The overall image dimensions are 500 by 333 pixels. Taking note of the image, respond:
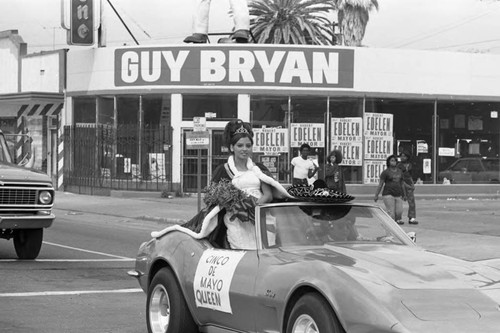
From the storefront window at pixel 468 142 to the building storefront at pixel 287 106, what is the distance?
0.16 feet

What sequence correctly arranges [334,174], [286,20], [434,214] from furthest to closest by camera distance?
[286,20] → [434,214] → [334,174]

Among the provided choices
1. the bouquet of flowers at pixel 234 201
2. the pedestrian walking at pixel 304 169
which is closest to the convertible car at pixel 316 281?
the bouquet of flowers at pixel 234 201

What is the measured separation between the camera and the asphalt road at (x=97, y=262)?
9.12 m

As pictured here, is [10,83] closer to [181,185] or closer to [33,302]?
[181,185]

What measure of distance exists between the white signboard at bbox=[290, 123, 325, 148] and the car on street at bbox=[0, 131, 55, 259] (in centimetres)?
1739

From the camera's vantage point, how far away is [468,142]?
1289 inches

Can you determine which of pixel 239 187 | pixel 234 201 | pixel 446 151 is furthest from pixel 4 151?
pixel 446 151

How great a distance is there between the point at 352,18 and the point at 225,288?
4534 centimetres

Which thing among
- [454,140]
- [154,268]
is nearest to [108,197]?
[454,140]

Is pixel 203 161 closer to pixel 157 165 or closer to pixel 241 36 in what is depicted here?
pixel 157 165

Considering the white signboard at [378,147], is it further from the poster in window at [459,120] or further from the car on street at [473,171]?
the poster in window at [459,120]

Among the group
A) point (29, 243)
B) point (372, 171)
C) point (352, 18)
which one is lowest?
point (29, 243)

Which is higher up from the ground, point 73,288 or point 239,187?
point 239,187

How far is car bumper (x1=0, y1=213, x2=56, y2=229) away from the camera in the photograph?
44.0 feet
